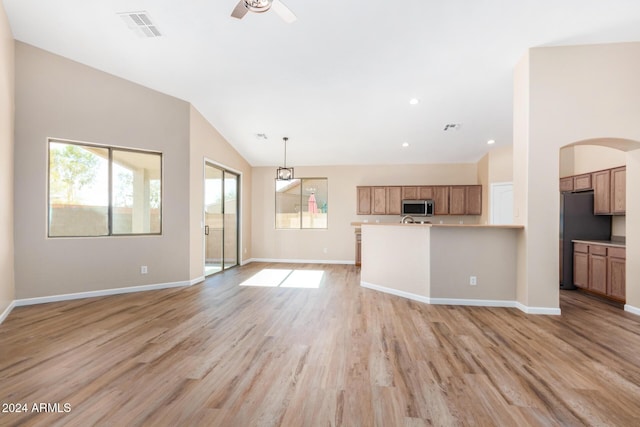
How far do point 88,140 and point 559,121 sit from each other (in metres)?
6.54

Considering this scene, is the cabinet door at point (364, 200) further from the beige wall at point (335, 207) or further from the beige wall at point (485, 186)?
the beige wall at point (485, 186)

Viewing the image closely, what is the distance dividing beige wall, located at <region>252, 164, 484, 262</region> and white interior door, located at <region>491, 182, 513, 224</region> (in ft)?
2.41

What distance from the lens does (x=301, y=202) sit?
8.12 metres

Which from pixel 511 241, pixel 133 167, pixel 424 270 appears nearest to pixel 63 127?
pixel 133 167

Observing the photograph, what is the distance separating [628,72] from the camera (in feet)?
11.7

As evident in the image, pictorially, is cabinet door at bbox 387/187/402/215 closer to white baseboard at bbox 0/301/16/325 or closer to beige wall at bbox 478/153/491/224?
beige wall at bbox 478/153/491/224

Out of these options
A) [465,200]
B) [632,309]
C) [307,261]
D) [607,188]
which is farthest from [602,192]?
[307,261]

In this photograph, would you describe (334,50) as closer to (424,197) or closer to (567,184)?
(424,197)

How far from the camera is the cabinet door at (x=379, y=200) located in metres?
7.54

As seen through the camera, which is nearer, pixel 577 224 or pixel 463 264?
pixel 463 264

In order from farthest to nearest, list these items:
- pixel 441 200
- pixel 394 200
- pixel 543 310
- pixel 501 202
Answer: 1. pixel 394 200
2. pixel 441 200
3. pixel 501 202
4. pixel 543 310

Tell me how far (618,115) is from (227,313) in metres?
5.47

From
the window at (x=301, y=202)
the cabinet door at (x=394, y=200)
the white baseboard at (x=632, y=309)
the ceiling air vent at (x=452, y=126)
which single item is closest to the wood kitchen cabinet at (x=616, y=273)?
the white baseboard at (x=632, y=309)

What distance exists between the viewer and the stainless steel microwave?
7293 mm
